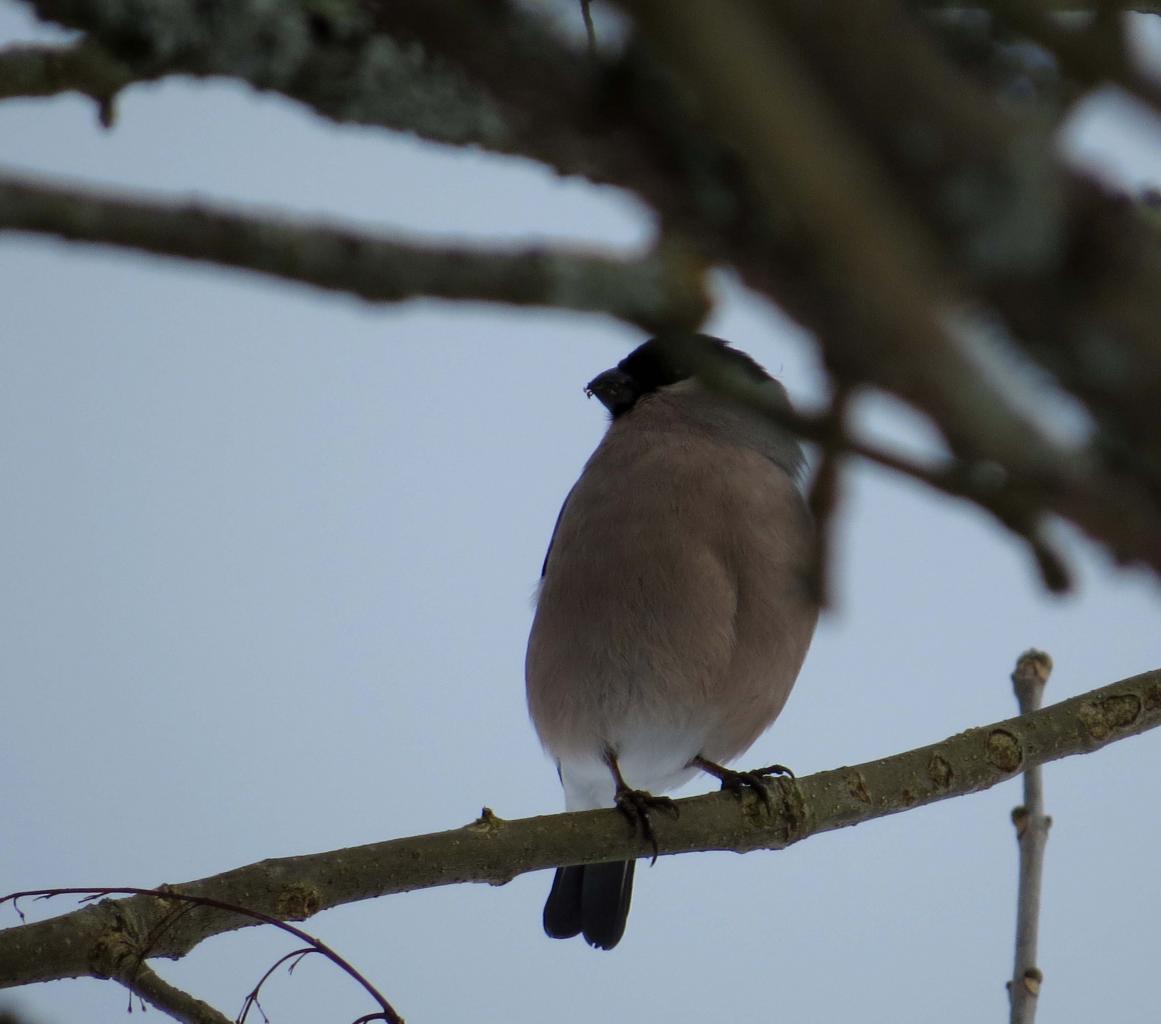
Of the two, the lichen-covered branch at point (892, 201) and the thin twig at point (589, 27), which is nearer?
the lichen-covered branch at point (892, 201)

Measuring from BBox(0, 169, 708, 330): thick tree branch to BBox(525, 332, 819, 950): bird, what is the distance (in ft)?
7.33

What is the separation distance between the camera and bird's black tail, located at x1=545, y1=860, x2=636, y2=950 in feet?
12.1

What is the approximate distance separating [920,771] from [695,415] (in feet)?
4.56

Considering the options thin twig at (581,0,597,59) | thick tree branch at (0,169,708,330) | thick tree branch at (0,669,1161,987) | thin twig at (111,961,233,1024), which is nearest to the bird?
thick tree branch at (0,669,1161,987)

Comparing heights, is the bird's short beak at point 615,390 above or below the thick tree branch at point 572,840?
above

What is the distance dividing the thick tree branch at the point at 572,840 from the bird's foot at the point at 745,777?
0.03 meters

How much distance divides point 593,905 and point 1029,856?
1.40 metres

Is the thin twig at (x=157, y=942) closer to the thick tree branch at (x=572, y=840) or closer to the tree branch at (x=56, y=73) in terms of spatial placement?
the thick tree branch at (x=572, y=840)

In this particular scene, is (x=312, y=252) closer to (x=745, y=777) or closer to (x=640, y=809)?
(x=640, y=809)

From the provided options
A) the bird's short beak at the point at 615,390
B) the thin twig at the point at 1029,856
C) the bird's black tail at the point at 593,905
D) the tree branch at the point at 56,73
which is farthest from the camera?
the bird's short beak at the point at 615,390

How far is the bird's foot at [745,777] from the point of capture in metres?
2.83

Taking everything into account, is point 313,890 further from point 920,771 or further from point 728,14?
point 728,14

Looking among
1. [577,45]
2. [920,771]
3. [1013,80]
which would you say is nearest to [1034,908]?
[920,771]

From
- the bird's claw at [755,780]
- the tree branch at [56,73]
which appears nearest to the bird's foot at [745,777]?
the bird's claw at [755,780]
